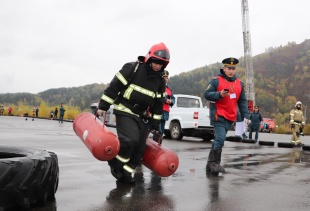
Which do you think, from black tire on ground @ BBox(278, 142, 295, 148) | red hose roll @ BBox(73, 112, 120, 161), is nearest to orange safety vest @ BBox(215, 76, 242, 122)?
red hose roll @ BBox(73, 112, 120, 161)

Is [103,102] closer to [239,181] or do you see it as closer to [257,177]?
[239,181]

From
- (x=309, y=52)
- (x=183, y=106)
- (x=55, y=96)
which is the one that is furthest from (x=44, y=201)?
(x=309, y=52)

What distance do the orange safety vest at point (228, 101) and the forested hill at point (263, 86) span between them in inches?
4444

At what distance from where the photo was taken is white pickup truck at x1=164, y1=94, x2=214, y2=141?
15680 millimetres

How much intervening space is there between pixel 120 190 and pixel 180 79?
131354 millimetres

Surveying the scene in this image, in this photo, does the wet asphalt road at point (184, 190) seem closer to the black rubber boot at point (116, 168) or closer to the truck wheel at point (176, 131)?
the black rubber boot at point (116, 168)

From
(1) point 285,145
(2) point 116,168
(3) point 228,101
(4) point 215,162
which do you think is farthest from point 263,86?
(2) point 116,168

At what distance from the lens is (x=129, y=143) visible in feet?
16.8

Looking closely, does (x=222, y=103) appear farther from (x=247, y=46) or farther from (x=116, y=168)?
(x=247, y=46)

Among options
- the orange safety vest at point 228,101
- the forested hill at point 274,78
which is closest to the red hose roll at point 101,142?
the orange safety vest at point 228,101

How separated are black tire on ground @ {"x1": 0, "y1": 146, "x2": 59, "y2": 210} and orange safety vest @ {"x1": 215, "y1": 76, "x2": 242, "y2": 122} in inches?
133

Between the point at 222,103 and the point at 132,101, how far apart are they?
1.94 metres

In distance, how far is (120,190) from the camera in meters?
4.66

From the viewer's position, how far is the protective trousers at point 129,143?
514 centimetres
